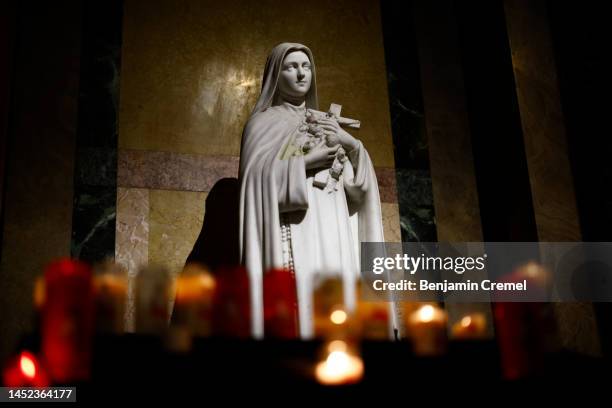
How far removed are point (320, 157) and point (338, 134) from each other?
225mm

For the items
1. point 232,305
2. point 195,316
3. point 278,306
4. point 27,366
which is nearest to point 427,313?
point 278,306

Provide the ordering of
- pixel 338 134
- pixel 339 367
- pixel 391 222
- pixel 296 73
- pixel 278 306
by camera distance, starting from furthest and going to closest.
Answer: pixel 391 222 < pixel 296 73 < pixel 338 134 < pixel 278 306 < pixel 339 367

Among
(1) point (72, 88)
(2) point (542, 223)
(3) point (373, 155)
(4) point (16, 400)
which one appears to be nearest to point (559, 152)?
(2) point (542, 223)

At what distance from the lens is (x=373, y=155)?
561 cm

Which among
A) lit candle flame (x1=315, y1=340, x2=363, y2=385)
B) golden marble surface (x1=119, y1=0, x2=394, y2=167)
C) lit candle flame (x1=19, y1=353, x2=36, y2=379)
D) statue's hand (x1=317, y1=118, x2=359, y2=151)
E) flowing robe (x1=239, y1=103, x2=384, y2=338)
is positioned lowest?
lit candle flame (x1=315, y1=340, x2=363, y2=385)

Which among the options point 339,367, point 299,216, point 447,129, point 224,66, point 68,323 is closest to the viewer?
point 68,323

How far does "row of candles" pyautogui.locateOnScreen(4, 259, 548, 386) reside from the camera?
236 cm

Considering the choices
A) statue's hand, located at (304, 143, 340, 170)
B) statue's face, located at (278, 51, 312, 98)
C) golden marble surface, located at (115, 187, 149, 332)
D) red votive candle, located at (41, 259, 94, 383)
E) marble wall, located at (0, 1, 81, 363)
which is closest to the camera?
red votive candle, located at (41, 259, 94, 383)

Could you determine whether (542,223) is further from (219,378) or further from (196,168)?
(219,378)

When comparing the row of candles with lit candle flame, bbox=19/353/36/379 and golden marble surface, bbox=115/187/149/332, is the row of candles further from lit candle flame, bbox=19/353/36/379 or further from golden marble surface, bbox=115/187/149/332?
golden marble surface, bbox=115/187/149/332

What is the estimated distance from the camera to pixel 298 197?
3.89 meters

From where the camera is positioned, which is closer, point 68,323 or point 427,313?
point 68,323

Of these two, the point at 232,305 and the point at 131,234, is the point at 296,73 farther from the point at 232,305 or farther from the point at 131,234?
the point at 232,305

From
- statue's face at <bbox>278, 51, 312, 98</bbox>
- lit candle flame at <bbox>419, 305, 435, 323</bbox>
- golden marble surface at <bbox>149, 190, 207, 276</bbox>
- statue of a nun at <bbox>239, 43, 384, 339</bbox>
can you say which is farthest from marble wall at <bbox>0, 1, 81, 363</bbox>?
lit candle flame at <bbox>419, 305, 435, 323</bbox>
